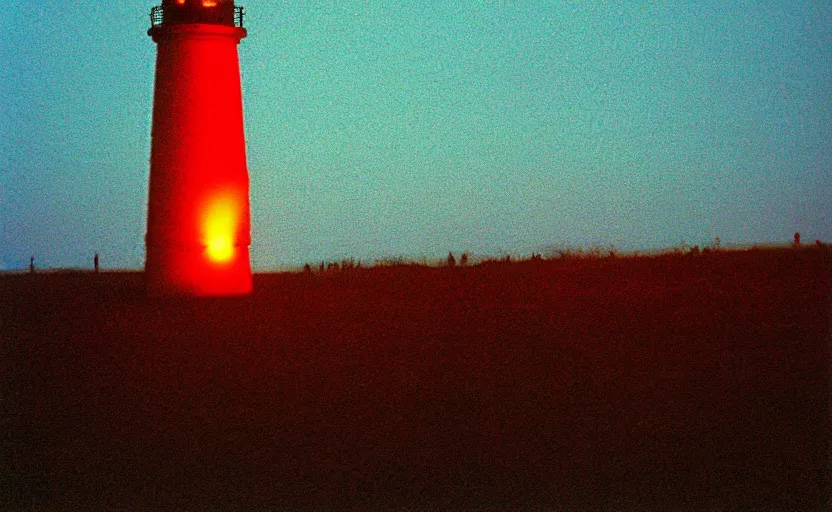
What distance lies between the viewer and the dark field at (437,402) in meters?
10.4

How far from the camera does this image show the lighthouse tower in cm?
2692

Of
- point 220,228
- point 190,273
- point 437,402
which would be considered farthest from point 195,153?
point 437,402

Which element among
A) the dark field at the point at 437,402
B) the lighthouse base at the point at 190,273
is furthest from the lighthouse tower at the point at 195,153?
the dark field at the point at 437,402

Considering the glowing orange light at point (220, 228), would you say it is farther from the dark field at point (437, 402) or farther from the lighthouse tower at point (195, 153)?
the dark field at point (437, 402)

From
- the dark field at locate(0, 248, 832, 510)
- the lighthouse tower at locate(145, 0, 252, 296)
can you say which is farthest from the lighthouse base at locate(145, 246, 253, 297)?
the dark field at locate(0, 248, 832, 510)

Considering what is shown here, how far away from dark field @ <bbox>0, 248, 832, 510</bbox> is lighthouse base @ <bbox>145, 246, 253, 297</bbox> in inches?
98.5

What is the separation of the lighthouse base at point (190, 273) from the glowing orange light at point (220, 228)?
0.25ft

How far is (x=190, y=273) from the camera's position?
89.4 feet

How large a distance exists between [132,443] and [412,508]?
146 inches

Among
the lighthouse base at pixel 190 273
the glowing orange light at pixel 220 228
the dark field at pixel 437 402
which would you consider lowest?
the dark field at pixel 437 402

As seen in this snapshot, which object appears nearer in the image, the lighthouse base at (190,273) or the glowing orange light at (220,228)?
the lighthouse base at (190,273)

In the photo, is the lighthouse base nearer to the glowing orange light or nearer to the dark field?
the glowing orange light

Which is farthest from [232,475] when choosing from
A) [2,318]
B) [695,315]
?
[2,318]

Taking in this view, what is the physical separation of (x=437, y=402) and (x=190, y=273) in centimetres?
1458
